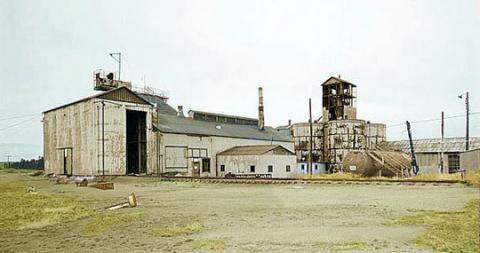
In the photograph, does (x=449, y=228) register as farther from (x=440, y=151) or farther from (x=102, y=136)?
(x=440, y=151)

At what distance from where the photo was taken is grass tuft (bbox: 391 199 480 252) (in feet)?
29.0

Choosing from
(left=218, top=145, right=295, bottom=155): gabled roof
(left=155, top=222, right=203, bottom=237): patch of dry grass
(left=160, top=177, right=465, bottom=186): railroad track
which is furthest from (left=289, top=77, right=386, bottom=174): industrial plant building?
(left=155, top=222, right=203, bottom=237): patch of dry grass

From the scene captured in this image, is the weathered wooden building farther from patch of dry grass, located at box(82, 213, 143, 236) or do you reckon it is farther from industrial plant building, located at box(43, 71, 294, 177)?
patch of dry grass, located at box(82, 213, 143, 236)

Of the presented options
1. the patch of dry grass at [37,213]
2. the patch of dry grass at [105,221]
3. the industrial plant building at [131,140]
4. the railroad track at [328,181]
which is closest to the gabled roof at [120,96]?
the industrial plant building at [131,140]

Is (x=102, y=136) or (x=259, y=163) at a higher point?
(x=102, y=136)

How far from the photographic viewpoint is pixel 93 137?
39031mm

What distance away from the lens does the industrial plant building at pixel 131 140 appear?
3928 cm

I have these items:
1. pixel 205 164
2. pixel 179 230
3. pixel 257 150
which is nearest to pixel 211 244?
pixel 179 230

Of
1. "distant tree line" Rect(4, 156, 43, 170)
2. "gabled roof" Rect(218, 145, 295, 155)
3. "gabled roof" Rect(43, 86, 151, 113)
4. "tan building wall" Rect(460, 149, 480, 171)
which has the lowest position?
"distant tree line" Rect(4, 156, 43, 170)

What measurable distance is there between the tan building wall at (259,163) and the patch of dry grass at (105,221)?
104 feet

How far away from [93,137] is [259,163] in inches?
671

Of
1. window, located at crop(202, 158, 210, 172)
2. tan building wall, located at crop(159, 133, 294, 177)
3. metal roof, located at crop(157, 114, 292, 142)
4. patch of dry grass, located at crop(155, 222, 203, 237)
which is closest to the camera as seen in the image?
patch of dry grass, located at crop(155, 222, 203, 237)

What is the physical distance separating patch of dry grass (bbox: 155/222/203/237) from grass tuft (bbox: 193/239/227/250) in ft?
4.21

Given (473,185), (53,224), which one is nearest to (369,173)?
(473,185)
